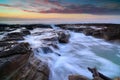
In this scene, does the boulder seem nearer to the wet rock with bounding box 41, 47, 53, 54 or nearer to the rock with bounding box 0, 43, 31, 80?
the wet rock with bounding box 41, 47, 53, 54

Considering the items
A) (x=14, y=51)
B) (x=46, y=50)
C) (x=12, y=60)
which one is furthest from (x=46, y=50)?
(x=12, y=60)

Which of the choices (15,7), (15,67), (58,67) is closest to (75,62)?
(58,67)

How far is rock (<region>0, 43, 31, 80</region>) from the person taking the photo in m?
2.89

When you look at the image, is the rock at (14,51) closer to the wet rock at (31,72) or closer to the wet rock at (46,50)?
the wet rock at (31,72)

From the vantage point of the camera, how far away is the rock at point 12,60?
2.89m

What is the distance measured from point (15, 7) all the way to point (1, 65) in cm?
864

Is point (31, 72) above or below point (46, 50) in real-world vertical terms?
above

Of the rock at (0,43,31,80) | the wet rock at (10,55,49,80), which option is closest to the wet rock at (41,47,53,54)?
the rock at (0,43,31,80)

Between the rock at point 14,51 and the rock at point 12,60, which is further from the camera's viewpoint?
the rock at point 14,51

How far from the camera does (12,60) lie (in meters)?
3.20

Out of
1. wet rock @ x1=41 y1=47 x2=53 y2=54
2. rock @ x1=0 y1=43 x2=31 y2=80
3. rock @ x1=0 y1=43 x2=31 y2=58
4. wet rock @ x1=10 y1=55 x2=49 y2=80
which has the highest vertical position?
rock @ x1=0 y1=43 x2=31 y2=58

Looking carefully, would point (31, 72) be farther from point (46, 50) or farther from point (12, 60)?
point (46, 50)

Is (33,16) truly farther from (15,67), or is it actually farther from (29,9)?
(15,67)

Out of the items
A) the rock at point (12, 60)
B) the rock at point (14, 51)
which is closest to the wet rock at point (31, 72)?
the rock at point (12, 60)
